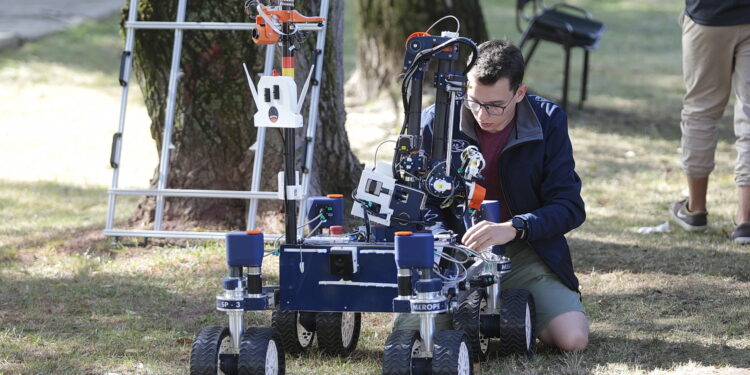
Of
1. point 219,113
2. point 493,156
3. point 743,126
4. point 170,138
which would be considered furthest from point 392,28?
point 493,156

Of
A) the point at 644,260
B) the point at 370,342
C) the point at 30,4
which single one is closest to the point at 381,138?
the point at 644,260

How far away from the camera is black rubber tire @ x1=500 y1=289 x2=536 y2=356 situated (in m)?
3.91

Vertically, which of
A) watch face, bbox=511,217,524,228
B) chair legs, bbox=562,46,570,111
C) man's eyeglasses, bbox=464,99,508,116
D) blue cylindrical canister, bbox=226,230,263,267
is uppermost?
chair legs, bbox=562,46,570,111

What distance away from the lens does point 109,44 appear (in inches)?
556

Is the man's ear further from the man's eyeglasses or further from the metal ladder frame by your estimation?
the metal ladder frame

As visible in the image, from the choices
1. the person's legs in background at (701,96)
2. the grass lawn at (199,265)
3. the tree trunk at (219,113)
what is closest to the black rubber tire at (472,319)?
the grass lawn at (199,265)

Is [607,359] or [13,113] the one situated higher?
[13,113]

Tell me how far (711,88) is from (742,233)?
2.79 ft

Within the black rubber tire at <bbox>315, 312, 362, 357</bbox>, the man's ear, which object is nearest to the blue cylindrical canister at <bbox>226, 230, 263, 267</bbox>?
the black rubber tire at <bbox>315, 312, 362, 357</bbox>

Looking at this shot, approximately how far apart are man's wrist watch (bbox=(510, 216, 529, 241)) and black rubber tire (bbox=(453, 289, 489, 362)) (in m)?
0.27

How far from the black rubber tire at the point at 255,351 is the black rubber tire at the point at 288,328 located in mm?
555

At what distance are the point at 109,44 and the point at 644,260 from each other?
32.9 feet

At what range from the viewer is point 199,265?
5.67m

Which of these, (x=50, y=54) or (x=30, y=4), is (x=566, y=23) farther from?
(x=30, y=4)
